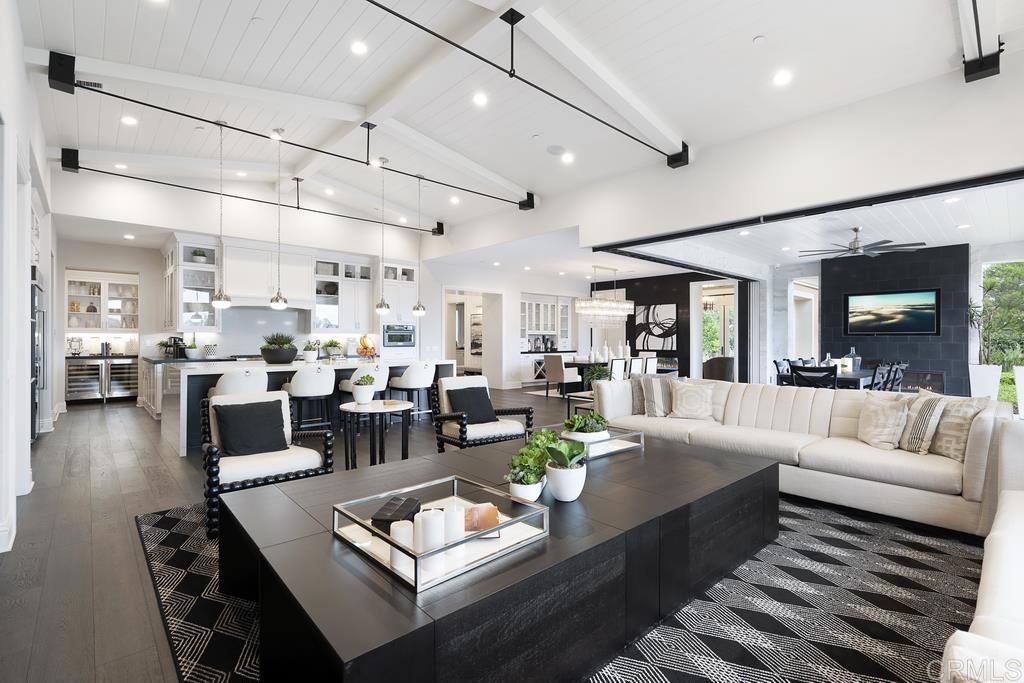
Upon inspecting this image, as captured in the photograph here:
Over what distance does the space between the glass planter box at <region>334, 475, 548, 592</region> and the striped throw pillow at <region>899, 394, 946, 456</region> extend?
2999 mm

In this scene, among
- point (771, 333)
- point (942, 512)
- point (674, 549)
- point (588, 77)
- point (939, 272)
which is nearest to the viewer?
point (674, 549)

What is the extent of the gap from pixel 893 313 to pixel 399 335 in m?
8.89

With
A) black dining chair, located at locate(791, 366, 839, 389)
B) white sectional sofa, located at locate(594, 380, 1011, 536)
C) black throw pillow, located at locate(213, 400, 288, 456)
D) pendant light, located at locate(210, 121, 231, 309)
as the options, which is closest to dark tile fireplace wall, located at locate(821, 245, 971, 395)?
black dining chair, located at locate(791, 366, 839, 389)

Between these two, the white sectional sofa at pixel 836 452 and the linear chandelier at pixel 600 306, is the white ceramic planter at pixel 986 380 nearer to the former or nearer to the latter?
the white sectional sofa at pixel 836 452

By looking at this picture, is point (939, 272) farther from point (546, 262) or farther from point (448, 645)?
point (448, 645)

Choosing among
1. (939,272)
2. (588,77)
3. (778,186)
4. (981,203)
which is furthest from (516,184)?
(939,272)

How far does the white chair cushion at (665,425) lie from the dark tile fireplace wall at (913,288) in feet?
20.6

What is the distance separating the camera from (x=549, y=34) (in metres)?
3.77

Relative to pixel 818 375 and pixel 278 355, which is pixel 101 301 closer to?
pixel 278 355

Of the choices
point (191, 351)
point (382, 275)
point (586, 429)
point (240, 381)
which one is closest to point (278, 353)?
point (240, 381)

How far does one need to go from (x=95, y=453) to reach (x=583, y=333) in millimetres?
10866

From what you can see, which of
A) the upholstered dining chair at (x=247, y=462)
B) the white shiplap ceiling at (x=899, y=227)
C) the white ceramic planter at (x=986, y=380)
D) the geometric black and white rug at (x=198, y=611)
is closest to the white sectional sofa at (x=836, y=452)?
the white ceramic planter at (x=986, y=380)

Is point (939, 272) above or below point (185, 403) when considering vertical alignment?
above

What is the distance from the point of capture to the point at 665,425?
4422 mm
